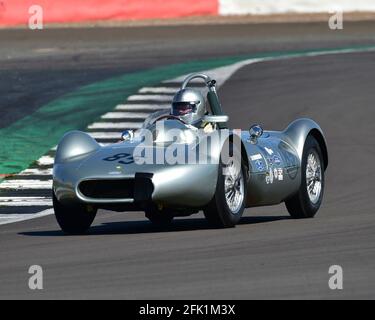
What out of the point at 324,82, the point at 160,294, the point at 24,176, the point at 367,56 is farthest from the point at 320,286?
the point at 367,56

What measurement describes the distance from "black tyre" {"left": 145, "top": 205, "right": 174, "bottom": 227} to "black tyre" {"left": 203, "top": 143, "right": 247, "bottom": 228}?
0.44 meters

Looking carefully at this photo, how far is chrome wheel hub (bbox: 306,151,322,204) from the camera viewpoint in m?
13.8

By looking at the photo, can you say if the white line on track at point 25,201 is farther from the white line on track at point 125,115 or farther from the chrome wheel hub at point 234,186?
the white line on track at point 125,115

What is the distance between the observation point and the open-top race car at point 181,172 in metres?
11.8

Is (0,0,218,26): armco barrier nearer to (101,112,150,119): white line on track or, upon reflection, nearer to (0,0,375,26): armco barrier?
(0,0,375,26): armco barrier

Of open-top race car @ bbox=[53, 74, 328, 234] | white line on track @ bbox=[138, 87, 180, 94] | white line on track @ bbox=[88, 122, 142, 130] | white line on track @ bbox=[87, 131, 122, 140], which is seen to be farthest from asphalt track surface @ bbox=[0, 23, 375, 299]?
white line on track @ bbox=[87, 131, 122, 140]

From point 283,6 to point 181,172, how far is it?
24.8 metres

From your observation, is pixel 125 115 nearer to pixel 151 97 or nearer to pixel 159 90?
pixel 151 97

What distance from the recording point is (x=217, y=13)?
3606 centimetres

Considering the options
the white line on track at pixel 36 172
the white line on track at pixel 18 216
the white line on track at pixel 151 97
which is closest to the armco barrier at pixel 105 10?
the white line on track at pixel 151 97

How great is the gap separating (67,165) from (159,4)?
77.2ft

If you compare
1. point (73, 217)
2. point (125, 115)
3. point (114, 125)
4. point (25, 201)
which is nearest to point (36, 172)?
point (25, 201)

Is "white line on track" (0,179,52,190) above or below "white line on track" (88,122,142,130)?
below

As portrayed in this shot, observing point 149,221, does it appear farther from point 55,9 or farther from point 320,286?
point 55,9
